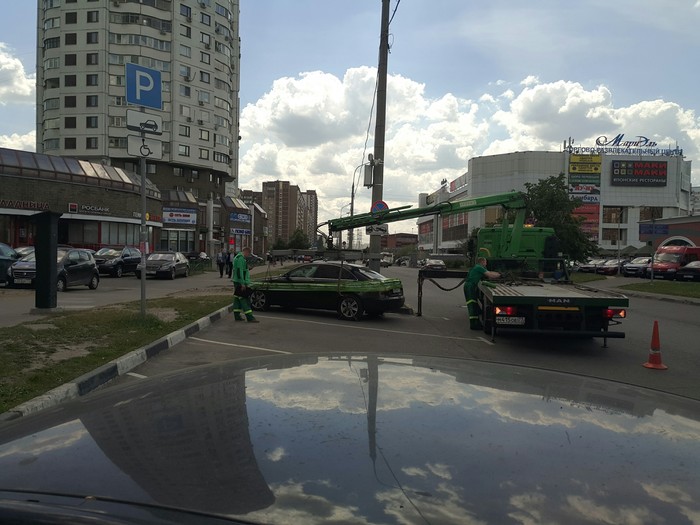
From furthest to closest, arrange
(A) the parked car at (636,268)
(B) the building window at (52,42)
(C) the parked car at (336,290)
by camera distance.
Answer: (B) the building window at (52,42), (A) the parked car at (636,268), (C) the parked car at (336,290)

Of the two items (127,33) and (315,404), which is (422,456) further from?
(127,33)

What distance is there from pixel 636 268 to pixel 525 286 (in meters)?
34.3

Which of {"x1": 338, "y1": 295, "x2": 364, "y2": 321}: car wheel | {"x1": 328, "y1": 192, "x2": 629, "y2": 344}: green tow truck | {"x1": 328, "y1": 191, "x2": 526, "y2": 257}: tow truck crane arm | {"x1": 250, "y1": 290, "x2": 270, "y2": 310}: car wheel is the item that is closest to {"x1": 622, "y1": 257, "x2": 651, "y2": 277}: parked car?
{"x1": 328, "y1": 191, "x2": 526, "y2": 257}: tow truck crane arm

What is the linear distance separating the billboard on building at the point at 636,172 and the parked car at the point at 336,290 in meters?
93.1

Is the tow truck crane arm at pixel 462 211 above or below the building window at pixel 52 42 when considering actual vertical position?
below

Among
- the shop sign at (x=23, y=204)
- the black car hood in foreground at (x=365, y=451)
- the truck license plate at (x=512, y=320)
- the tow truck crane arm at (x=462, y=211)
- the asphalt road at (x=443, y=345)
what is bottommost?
the asphalt road at (x=443, y=345)

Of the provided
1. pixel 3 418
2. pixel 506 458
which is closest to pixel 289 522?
pixel 506 458

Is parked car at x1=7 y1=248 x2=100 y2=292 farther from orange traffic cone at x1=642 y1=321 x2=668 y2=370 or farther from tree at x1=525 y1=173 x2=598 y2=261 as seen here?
tree at x1=525 y1=173 x2=598 y2=261

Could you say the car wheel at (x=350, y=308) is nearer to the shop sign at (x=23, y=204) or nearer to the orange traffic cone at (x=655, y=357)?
the orange traffic cone at (x=655, y=357)

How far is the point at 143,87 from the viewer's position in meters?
9.73

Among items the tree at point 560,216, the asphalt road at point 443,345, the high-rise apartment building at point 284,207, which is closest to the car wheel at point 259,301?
the asphalt road at point 443,345

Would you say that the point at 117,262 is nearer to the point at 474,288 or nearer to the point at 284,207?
the point at 474,288

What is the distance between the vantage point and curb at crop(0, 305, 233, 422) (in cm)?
482

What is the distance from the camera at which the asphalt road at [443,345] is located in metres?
7.62
